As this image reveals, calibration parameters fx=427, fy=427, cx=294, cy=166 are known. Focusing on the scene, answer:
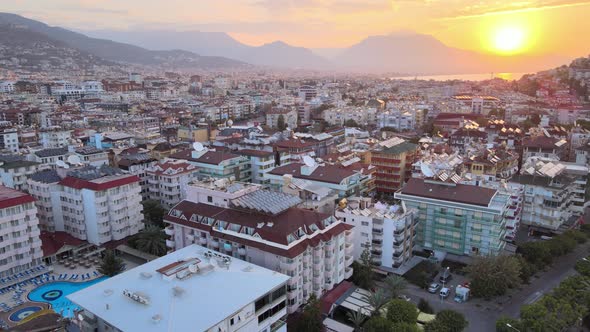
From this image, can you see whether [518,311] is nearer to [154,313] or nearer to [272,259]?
[272,259]

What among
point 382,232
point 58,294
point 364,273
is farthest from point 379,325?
point 58,294

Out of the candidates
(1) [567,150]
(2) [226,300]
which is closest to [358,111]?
(1) [567,150]

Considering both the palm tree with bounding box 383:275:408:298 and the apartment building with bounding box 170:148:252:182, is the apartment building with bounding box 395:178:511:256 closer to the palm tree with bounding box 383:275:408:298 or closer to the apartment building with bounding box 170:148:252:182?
the palm tree with bounding box 383:275:408:298

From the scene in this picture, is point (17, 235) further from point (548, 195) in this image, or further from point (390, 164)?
point (548, 195)

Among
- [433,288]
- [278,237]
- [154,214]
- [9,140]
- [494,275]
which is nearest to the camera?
[278,237]

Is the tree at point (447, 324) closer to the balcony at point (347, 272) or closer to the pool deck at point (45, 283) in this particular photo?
the balcony at point (347, 272)
